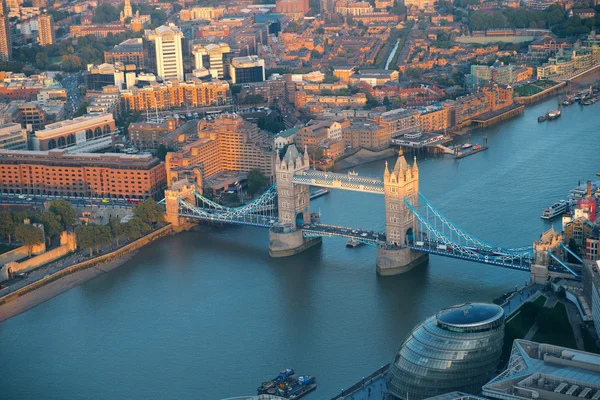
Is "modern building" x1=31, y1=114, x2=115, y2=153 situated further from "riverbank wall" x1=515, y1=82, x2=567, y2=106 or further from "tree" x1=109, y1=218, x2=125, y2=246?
"riverbank wall" x1=515, y1=82, x2=567, y2=106

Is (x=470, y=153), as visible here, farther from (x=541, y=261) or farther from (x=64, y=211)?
(x=541, y=261)

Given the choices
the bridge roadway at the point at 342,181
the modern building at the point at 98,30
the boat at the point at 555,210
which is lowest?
the boat at the point at 555,210

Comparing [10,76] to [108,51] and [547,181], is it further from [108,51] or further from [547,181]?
[547,181]

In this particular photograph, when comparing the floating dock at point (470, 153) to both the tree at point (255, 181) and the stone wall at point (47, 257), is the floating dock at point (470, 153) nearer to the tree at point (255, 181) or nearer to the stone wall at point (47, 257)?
the tree at point (255, 181)

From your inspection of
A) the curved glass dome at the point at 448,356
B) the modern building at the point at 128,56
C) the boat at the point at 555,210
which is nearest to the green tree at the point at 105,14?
the modern building at the point at 128,56

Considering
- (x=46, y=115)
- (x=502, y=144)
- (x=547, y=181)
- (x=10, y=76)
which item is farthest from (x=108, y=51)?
(x=547, y=181)

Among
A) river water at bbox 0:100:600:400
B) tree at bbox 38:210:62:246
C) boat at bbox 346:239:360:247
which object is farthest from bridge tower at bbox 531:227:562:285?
tree at bbox 38:210:62:246

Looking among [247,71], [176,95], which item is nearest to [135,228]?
[176,95]
